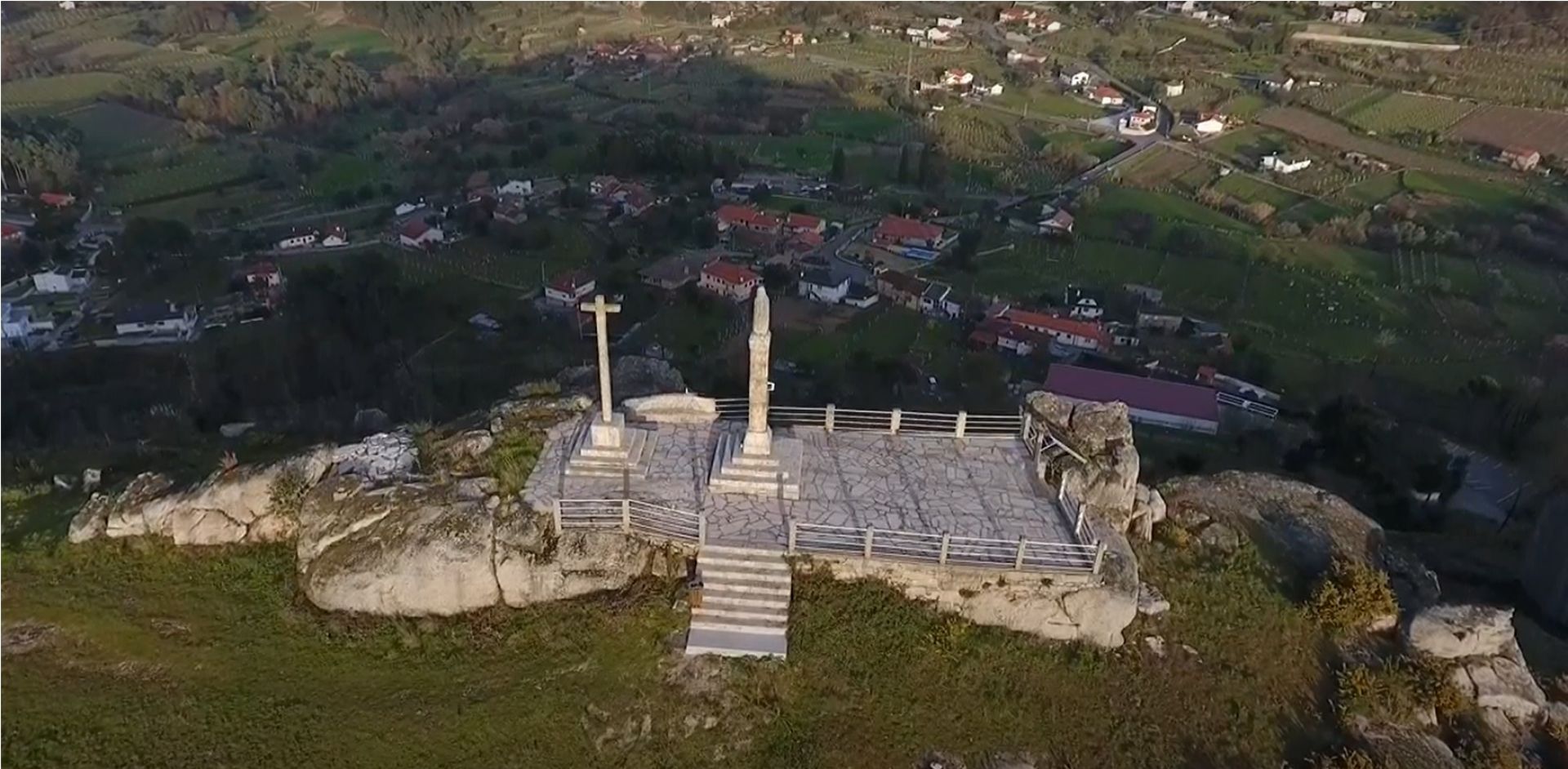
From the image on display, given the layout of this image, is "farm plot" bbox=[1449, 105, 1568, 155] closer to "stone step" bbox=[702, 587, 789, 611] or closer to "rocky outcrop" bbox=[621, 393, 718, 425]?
"rocky outcrop" bbox=[621, 393, 718, 425]

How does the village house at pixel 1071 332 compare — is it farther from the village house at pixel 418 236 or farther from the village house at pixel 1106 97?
the village house at pixel 1106 97

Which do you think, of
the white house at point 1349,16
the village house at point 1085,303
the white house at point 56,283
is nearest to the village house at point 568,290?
the village house at point 1085,303

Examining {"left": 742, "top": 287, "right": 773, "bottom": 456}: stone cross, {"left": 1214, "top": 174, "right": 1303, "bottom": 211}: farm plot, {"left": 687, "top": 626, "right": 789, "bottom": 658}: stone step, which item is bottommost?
{"left": 1214, "top": 174, "right": 1303, "bottom": 211}: farm plot

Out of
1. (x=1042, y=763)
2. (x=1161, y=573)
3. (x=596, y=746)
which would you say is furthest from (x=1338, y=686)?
(x=596, y=746)

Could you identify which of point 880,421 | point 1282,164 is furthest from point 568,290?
point 1282,164

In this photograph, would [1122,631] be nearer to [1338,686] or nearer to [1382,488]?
[1338,686]

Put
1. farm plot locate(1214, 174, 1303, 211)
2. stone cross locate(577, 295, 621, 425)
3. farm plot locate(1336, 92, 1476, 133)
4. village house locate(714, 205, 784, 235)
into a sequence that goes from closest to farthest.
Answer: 1. stone cross locate(577, 295, 621, 425)
2. village house locate(714, 205, 784, 235)
3. farm plot locate(1214, 174, 1303, 211)
4. farm plot locate(1336, 92, 1476, 133)

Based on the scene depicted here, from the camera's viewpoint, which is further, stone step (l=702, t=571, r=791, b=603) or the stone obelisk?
the stone obelisk

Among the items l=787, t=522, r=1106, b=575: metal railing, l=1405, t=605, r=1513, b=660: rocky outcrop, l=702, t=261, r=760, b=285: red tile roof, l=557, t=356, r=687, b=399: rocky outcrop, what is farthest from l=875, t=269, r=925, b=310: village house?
l=787, t=522, r=1106, b=575: metal railing

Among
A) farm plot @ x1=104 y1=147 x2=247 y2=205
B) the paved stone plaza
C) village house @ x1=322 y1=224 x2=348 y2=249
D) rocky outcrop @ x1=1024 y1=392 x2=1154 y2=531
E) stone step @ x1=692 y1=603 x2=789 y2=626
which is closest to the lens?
stone step @ x1=692 y1=603 x2=789 y2=626
